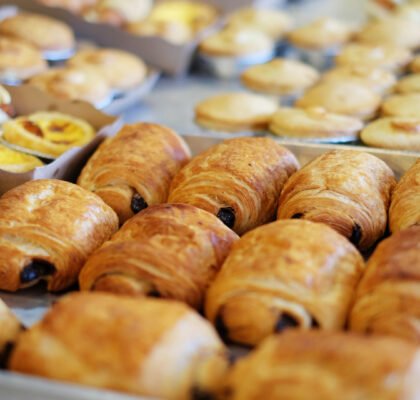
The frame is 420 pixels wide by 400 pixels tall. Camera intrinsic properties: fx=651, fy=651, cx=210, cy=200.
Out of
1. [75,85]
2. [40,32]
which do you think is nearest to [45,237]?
[75,85]

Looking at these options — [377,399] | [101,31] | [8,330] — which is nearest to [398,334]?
[377,399]

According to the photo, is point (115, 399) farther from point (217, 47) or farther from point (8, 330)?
point (217, 47)

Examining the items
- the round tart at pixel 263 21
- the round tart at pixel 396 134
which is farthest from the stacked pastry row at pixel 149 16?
the round tart at pixel 396 134

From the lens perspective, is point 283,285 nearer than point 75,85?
Yes

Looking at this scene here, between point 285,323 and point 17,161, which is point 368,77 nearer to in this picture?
point 17,161

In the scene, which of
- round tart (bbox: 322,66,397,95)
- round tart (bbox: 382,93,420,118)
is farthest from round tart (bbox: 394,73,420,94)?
round tart (bbox: 382,93,420,118)

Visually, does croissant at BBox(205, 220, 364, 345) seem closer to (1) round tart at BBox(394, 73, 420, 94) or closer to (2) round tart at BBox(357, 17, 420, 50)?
(1) round tart at BBox(394, 73, 420, 94)
